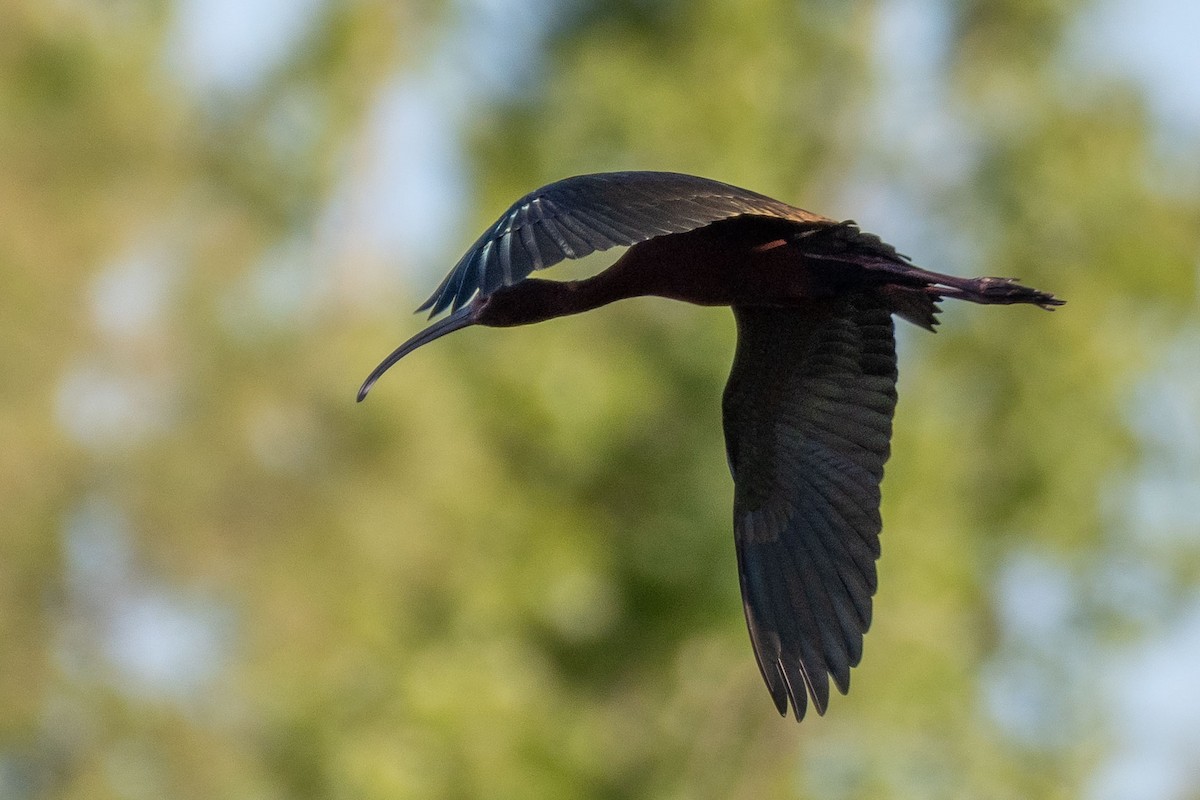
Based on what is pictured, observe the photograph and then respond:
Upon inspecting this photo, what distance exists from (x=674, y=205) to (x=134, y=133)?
52.4ft

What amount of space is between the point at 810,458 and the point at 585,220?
188cm

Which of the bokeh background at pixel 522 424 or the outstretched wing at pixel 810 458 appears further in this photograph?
the bokeh background at pixel 522 424

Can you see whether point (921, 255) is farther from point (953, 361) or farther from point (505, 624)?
point (505, 624)

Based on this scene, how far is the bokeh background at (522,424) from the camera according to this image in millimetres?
19484

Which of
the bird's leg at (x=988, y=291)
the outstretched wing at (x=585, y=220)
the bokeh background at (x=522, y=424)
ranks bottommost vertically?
the outstretched wing at (x=585, y=220)

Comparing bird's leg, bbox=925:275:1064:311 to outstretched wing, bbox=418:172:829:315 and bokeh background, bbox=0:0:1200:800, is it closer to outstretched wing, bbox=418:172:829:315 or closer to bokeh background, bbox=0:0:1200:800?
outstretched wing, bbox=418:172:829:315

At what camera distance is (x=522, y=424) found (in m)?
20.9

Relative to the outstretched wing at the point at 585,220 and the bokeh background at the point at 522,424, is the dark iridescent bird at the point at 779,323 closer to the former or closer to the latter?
the outstretched wing at the point at 585,220

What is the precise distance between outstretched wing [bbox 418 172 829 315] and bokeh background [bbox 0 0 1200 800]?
1196 centimetres

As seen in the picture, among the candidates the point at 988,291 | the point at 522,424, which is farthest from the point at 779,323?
the point at 522,424

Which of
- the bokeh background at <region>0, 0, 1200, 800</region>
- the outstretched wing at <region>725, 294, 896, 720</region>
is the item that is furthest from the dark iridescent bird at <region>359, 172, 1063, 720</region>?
the bokeh background at <region>0, 0, 1200, 800</region>

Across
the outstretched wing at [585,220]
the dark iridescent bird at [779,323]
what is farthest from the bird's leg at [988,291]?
the outstretched wing at [585,220]

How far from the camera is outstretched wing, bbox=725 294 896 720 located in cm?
784

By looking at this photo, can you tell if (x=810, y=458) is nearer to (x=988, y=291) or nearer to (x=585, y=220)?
(x=988, y=291)
